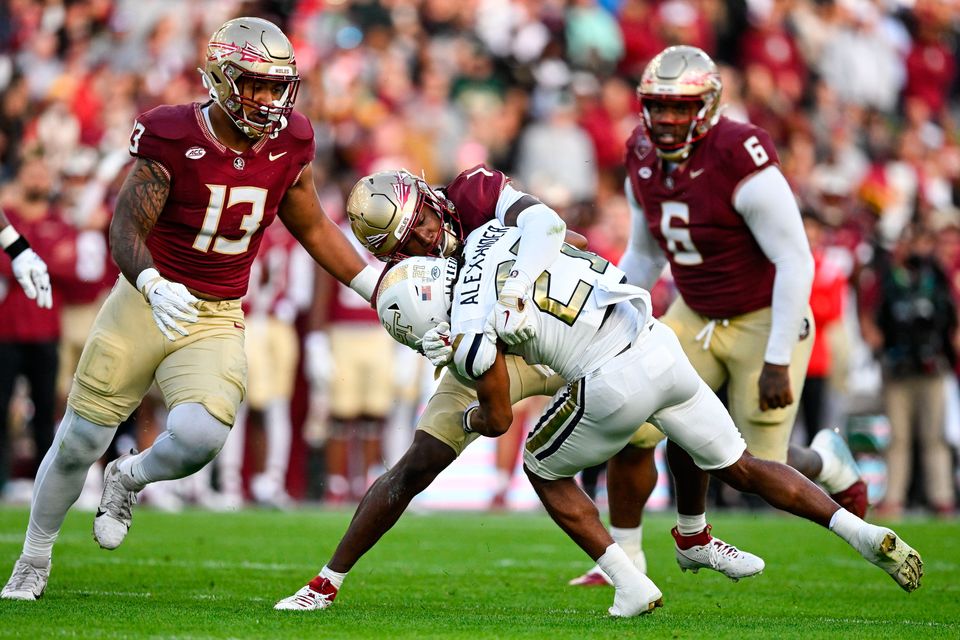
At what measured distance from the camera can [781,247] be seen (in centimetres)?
597

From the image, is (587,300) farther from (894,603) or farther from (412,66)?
(412,66)

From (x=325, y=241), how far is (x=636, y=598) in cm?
196

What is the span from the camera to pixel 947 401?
35.8 feet

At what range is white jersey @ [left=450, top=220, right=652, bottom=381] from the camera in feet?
16.7

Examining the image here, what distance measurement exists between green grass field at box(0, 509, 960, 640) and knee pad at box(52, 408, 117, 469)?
0.52m

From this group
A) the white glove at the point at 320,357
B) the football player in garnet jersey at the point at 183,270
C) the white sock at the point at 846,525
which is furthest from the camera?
the white glove at the point at 320,357

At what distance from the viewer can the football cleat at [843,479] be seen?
6547 mm

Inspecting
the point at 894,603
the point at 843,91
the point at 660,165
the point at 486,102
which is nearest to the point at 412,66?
the point at 486,102

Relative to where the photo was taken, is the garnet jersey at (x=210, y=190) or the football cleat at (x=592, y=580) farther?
the football cleat at (x=592, y=580)

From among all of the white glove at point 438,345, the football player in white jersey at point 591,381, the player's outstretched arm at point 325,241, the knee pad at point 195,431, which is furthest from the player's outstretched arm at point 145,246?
the white glove at point 438,345

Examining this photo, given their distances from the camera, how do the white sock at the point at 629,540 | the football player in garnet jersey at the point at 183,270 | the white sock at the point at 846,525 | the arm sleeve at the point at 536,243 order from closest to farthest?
the arm sleeve at the point at 536,243 → the white sock at the point at 846,525 → the football player in garnet jersey at the point at 183,270 → the white sock at the point at 629,540

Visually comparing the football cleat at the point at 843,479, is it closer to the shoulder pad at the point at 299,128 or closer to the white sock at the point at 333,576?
the white sock at the point at 333,576

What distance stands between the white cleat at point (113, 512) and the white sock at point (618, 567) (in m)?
1.77

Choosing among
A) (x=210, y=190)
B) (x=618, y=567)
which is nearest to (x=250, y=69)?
(x=210, y=190)
